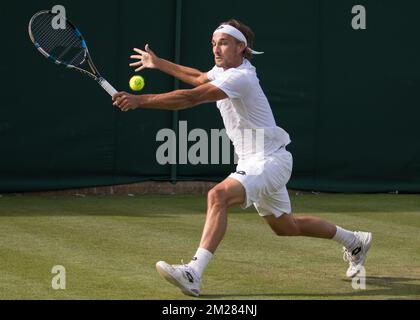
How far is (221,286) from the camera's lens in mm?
6523

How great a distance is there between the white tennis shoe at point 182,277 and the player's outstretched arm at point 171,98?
876 mm

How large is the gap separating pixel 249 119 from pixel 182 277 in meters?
1.08

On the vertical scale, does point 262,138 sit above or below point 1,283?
above

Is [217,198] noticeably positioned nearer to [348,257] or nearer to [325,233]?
[325,233]

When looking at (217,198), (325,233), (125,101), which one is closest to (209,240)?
(217,198)

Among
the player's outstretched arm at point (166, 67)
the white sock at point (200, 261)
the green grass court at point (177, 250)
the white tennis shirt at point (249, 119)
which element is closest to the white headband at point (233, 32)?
the white tennis shirt at point (249, 119)

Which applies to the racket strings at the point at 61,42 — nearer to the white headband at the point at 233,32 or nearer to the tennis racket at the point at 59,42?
the tennis racket at the point at 59,42

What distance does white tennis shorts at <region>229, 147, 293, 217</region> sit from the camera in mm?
6414

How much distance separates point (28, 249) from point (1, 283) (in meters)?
1.47

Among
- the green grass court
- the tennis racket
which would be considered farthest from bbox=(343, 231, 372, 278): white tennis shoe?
the tennis racket

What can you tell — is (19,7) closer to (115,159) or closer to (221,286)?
(115,159)

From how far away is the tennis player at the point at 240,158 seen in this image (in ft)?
20.2
